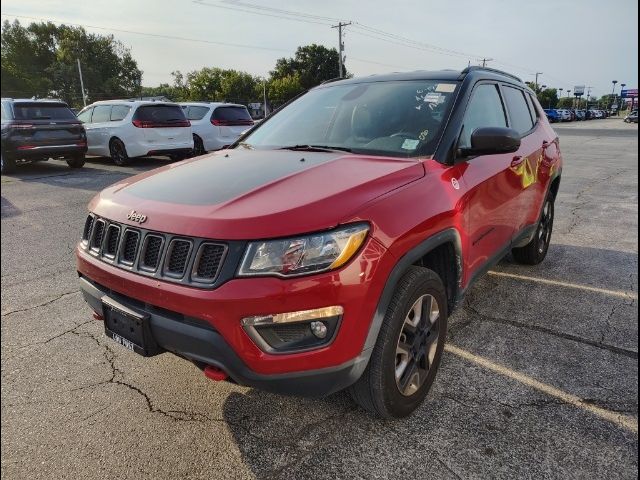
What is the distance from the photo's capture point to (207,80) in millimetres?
57500

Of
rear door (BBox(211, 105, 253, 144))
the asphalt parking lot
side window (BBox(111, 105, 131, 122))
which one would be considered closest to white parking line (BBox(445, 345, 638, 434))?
the asphalt parking lot

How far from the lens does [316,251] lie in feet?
6.32

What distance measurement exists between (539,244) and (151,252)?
381 centimetres

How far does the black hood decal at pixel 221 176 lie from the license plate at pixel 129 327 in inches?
20.4

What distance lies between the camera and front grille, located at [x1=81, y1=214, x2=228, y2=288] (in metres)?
1.95

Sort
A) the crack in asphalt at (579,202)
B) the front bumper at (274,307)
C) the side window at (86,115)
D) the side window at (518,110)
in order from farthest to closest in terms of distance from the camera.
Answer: the side window at (86,115) → the crack in asphalt at (579,202) → the side window at (518,110) → the front bumper at (274,307)

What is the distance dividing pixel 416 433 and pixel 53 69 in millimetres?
4091

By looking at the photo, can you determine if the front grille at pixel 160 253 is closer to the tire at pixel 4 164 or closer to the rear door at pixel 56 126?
the tire at pixel 4 164

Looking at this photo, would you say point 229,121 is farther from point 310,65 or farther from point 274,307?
point 310,65

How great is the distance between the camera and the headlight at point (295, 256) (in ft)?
6.23

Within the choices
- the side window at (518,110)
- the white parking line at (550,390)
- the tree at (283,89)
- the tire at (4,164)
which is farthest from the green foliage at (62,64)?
the tree at (283,89)

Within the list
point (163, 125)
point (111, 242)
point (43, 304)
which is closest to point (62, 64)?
point (43, 304)

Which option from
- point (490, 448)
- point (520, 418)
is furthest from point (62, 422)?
point (520, 418)

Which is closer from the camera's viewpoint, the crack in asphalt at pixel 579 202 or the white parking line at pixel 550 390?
the white parking line at pixel 550 390
